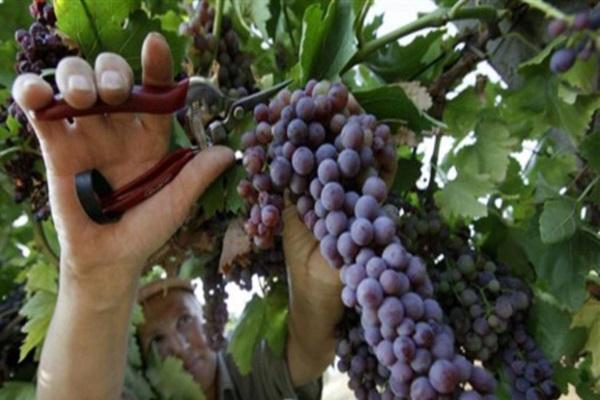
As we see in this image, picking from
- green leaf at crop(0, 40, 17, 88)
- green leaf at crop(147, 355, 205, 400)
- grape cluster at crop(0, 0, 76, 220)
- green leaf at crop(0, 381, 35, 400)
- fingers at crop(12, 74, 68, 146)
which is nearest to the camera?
fingers at crop(12, 74, 68, 146)

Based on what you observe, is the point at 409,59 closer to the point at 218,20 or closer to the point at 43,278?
the point at 218,20

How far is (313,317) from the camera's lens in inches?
30.9

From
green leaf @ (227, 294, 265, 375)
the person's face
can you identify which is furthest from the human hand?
the person's face

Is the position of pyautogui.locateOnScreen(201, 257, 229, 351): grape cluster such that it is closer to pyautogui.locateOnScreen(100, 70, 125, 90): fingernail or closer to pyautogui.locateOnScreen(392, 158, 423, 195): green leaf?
pyautogui.locateOnScreen(392, 158, 423, 195): green leaf

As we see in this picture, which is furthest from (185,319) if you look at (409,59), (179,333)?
(409,59)

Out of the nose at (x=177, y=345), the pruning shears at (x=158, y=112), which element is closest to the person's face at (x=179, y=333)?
A: the nose at (x=177, y=345)

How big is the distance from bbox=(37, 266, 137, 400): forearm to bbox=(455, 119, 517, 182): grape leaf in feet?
1.22

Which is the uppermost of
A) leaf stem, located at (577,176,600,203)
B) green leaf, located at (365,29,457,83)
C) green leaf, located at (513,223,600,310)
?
green leaf, located at (365,29,457,83)

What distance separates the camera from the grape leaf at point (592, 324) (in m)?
0.68

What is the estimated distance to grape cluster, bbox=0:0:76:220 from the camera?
0.58 m

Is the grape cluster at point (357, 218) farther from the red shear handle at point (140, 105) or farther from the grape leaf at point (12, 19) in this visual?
the grape leaf at point (12, 19)

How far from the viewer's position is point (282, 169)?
0.50 meters

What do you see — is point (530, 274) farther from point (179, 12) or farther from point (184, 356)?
point (184, 356)

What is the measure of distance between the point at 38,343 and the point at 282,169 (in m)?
0.56
